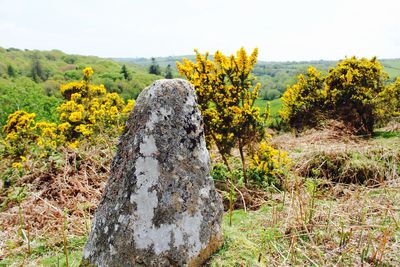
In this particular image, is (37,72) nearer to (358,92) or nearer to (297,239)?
(358,92)

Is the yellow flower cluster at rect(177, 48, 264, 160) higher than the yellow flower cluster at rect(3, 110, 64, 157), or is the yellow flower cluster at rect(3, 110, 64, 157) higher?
the yellow flower cluster at rect(177, 48, 264, 160)

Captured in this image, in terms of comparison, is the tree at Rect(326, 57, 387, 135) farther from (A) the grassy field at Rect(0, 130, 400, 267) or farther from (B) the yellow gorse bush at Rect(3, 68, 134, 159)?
(A) the grassy field at Rect(0, 130, 400, 267)

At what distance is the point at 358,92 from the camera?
13211 mm

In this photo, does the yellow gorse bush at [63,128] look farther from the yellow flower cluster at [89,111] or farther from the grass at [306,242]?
the grass at [306,242]

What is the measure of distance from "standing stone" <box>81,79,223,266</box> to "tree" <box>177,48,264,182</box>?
3.29m

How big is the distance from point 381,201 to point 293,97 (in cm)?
1115

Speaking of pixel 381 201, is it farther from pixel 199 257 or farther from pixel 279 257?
pixel 199 257

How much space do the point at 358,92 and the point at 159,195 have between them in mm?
12268

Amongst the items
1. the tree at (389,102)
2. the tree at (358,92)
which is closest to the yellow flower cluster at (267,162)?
the tree at (358,92)

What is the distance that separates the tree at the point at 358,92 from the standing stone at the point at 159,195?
38.1 ft

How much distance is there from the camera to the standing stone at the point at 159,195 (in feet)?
9.70

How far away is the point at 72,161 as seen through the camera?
7629mm

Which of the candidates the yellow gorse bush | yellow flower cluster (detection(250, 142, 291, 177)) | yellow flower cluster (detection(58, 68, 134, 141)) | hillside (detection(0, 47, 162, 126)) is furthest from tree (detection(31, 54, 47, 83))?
yellow flower cluster (detection(250, 142, 291, 177))

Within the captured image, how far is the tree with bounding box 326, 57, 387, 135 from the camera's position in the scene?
523 inches
